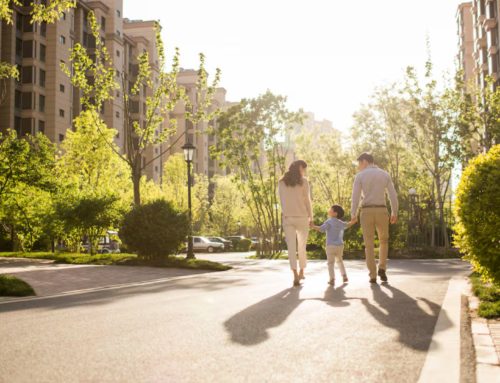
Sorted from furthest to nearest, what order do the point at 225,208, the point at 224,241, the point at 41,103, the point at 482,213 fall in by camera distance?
the point at 225,208, the point at 41,103, the point at 224,241, the point at 482,213

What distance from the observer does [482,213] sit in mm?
5570

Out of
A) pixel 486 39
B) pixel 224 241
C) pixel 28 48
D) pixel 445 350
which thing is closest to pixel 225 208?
pixel 224 241

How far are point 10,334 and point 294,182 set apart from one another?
5.18 metres

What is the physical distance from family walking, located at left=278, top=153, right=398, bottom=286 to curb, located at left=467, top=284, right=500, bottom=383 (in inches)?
133

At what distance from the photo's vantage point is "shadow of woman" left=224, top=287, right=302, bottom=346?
14.0ft

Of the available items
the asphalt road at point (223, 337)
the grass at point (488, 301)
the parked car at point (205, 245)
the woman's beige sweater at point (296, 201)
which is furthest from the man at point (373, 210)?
the parked car at point (205, 245)

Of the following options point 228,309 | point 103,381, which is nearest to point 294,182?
point 228,309

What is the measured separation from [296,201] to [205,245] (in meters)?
37.5

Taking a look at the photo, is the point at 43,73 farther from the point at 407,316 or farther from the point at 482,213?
the point at 407,316

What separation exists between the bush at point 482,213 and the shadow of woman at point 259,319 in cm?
193

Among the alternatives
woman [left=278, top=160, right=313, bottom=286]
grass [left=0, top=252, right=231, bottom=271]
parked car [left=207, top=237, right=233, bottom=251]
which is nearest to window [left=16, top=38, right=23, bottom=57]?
parked car [left=207, top=237, right=233, bottom=251]

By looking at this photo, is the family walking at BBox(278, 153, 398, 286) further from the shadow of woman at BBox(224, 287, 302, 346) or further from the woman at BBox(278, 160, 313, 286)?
the shadow of woman at BBox(224, 287, 302, 346)

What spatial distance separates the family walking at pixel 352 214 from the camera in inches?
326

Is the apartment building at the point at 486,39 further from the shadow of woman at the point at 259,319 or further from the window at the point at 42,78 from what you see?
the shadow of woman at the point at 259,319
